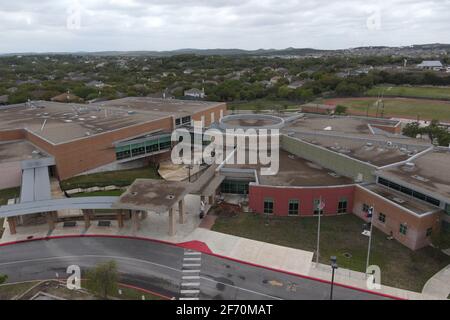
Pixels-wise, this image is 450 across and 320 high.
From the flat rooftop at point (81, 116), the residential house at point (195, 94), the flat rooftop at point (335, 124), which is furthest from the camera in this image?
the residential house at point (195, 94)

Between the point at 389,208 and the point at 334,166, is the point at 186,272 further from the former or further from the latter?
the point at 334,166

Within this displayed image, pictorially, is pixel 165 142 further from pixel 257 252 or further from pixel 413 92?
pixel 413 92

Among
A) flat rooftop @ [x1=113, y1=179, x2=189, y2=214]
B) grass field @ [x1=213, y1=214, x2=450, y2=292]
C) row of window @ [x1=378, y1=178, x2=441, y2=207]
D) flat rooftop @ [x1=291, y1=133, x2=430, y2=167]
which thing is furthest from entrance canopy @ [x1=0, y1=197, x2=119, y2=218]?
flat rooftop @ [x1=291, y1=133, x2=430, y2=167]

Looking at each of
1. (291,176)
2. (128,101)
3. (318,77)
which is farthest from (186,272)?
(318,77)

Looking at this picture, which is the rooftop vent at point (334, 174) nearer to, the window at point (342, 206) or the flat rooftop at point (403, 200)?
the window at point (342, 206)

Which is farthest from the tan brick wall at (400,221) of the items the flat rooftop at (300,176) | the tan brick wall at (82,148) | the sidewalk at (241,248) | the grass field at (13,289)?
the tan brick wall at (82,148)

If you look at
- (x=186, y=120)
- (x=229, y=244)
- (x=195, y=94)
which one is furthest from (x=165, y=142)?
(x=195, y=94)
